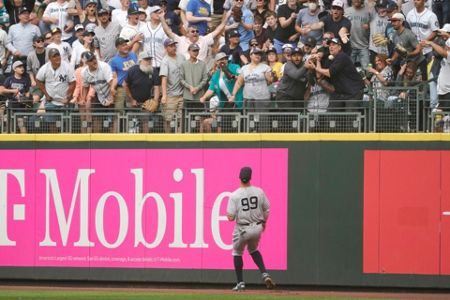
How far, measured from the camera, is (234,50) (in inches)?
901

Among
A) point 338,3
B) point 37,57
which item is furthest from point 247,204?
point 37,57

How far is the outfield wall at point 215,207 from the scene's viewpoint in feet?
67.2

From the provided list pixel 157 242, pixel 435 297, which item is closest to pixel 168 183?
pixel 157 242

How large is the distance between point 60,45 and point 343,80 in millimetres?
6492

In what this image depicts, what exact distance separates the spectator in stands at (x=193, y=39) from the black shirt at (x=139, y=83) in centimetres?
124

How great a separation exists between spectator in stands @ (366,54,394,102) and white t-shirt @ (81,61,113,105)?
4680 millimetres

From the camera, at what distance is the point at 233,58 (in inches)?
896

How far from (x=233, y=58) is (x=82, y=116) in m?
3.13

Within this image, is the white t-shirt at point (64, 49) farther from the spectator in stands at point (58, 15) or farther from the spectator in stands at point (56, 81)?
the spectator in stands at point (56, 81)

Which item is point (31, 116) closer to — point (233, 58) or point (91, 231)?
point (91, 231)

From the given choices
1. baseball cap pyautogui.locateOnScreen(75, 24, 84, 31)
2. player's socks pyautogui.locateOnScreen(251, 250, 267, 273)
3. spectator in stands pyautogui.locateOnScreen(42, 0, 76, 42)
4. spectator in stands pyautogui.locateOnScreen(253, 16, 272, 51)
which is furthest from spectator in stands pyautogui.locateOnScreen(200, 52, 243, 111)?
spectator in stands pyautogui.locateOnScreen(42, 0, 76, 42)

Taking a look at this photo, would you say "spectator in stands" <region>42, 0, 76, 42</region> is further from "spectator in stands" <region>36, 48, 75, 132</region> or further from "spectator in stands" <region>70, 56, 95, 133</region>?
"spectator in stands" <region>36, 48, 75, 132</region>

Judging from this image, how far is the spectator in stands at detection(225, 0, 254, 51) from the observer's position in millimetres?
24281

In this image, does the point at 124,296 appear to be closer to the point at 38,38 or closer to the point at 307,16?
the point at 38,38
